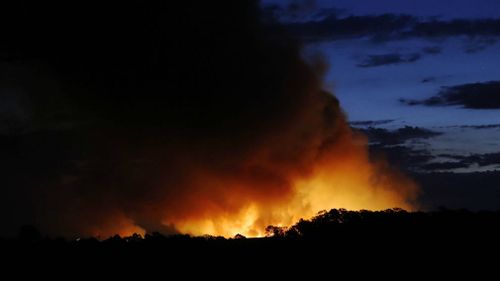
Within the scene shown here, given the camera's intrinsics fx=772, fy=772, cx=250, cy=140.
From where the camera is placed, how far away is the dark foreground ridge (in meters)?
45.7

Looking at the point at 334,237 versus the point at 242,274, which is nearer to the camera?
the point at 242,274

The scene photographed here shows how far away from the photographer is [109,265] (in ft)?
154

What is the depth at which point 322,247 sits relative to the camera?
4991cm

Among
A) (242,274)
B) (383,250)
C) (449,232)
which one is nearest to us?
(242,274)

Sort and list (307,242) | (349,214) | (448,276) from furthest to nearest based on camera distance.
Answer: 1. (349,214)
2. (307,242)
3. (448,276)

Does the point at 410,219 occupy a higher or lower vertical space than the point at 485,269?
higher

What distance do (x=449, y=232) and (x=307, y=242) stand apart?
9.61m

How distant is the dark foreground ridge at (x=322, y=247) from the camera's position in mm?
45688

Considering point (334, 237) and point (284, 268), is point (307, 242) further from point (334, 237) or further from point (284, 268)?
point (284, 268)

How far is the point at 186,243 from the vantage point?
181 ft

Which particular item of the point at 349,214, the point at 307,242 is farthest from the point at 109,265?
the point at 349,214

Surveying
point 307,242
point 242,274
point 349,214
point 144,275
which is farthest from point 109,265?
point 349,214

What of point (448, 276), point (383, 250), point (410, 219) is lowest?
point (448, 276)

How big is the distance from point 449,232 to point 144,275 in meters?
20.1
